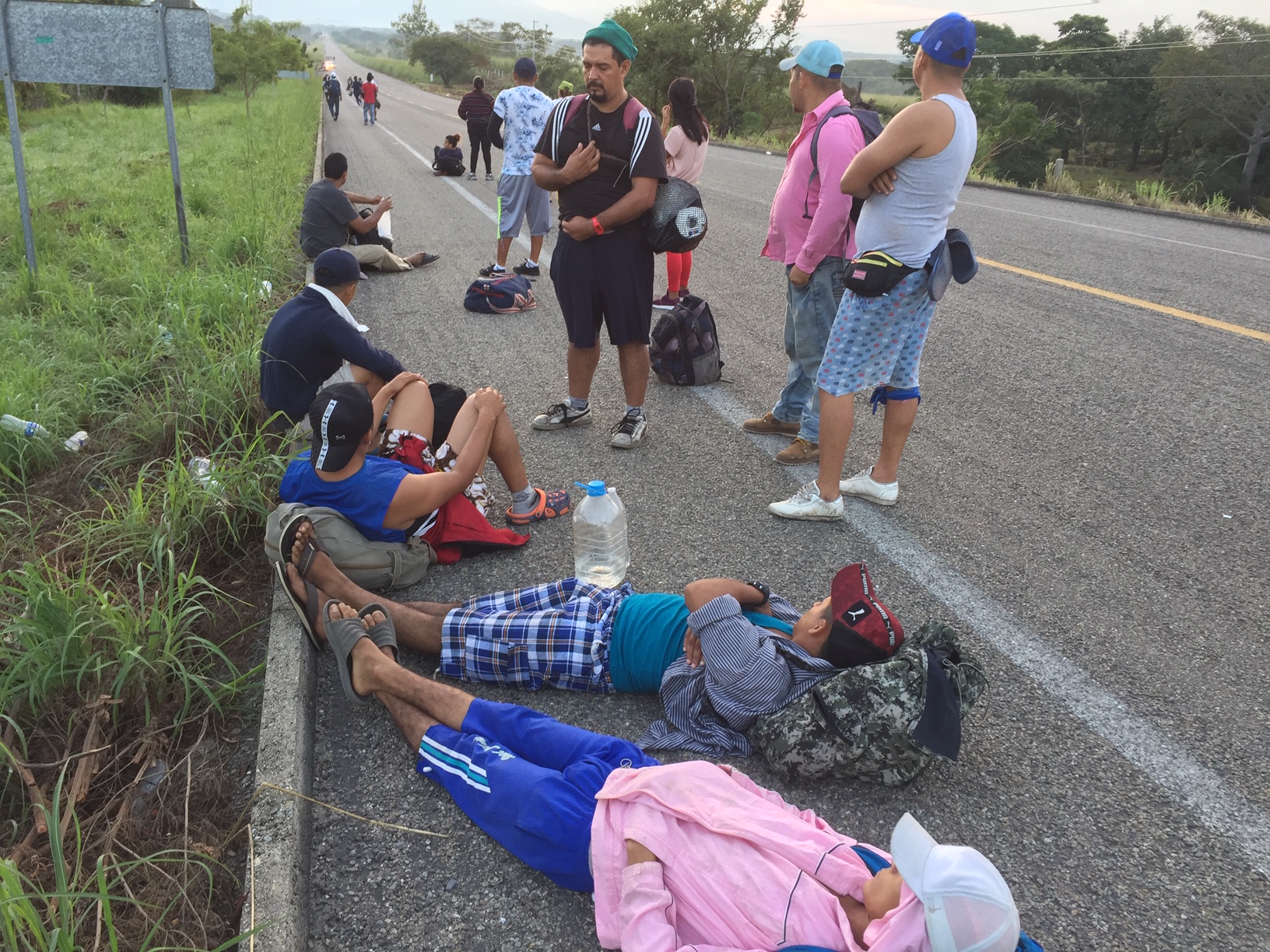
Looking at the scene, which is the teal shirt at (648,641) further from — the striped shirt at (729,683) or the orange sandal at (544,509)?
the orange sandal at (544,509)

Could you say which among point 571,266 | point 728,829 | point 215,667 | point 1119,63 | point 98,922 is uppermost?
point 1119,63

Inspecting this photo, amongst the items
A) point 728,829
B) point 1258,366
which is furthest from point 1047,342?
point 728,829

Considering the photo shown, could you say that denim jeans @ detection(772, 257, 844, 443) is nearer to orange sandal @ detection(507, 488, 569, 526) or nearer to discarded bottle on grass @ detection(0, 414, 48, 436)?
orange sandal @ detection(507, 488, 569, 526)

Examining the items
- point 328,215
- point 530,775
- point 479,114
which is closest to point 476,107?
point 479,114

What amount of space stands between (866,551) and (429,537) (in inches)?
72.2

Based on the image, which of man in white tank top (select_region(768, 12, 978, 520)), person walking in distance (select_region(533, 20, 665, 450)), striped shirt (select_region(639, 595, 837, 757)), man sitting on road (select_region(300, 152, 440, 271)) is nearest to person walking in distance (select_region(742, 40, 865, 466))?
man in white tank top (select_region(768, 12, 978, 520))

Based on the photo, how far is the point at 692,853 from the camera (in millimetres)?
2115

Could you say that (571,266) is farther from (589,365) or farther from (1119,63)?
(1119,63)

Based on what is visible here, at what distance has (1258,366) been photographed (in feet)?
20.0

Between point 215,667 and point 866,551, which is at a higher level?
point 866,551

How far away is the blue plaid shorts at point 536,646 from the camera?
116 inches

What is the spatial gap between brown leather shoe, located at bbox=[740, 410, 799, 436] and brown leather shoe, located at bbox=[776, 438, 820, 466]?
1.10 feet

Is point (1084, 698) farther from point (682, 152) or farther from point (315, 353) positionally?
point (682, 152)

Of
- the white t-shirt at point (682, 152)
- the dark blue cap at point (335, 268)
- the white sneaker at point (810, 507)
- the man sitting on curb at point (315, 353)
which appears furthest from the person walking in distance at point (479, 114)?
the white sneaker at point (810, 507)
